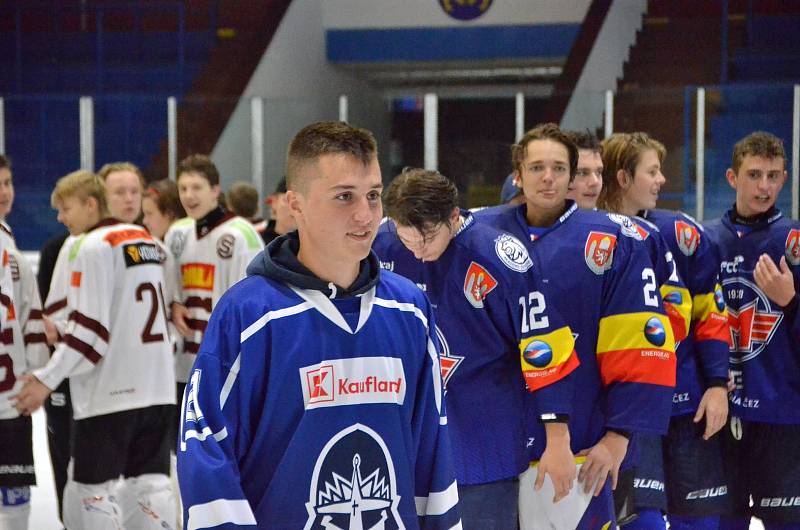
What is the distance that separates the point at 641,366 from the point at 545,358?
0.91 feet

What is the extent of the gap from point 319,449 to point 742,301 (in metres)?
2.20

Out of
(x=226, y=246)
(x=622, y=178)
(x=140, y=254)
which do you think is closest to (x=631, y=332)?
(x=622, y=178)

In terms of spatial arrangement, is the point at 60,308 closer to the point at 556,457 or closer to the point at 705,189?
the point at 556,457

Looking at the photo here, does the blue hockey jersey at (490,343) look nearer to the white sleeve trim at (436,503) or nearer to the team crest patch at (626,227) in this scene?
the team crest patch at (626,227)

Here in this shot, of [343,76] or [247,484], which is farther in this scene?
[343,76]

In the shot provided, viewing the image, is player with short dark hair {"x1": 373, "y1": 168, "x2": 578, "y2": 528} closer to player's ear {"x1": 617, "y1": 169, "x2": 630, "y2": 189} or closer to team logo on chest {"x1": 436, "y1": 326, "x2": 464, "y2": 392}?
team logo on chest {"x1": 436, "y1": 326, "x2": 464, "y2": 392}

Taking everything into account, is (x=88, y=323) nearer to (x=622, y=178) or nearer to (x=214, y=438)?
(x=622, y=178)

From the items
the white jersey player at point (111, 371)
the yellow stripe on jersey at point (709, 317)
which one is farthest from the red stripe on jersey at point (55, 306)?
the yellow stripe on jersey at point (709, 317)

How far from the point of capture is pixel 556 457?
2602mm

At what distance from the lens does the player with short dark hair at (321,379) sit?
5.72 feet

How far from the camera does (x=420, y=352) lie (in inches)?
74.4

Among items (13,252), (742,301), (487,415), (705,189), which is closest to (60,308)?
(13,252)

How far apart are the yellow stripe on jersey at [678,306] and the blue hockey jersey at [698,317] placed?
3.3 inches

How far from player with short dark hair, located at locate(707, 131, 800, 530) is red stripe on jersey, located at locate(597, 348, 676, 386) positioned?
840 millimetres
